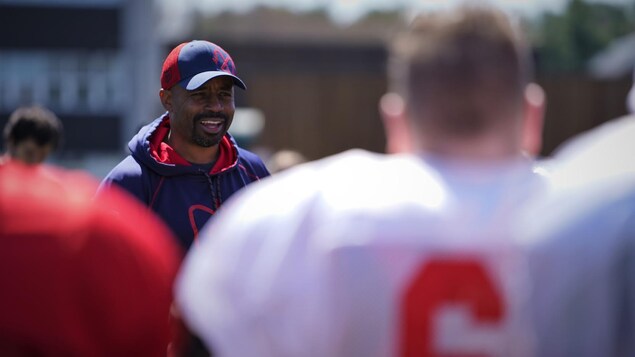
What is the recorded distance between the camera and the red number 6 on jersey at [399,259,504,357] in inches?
96.9

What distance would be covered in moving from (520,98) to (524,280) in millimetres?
382

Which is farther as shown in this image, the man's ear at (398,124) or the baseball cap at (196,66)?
the baseball cap at (196,66)

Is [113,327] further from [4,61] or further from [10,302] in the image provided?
[4,61]

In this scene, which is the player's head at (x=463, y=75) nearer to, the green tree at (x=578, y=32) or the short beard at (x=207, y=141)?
the short beard at (x=207, y=141)

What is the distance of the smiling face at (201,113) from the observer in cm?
555

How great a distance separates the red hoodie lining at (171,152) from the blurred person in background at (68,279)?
2887 mm

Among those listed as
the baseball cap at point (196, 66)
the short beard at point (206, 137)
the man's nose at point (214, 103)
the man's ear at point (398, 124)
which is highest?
the baseball cap at point (196, 66)

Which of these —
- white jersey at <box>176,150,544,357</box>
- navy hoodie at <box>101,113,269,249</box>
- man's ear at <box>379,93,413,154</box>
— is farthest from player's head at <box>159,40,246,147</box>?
white jersey at <box>176,150,544,357</box>

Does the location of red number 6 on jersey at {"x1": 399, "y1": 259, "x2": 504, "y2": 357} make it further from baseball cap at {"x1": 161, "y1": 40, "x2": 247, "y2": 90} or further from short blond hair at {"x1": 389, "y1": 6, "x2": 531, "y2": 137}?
baseball cap at {"x1": 161, "y1": 40, "x2": 247, "y2": 90}

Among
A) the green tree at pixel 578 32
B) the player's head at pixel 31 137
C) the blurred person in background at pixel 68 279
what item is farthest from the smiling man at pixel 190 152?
the green tree at pixel 578 32

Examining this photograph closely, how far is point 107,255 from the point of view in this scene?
7.89 ft

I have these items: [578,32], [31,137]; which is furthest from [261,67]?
[31,137]

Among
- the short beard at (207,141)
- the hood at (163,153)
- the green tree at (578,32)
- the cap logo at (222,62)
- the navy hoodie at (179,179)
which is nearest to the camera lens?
the navy hoodie at (179,179)

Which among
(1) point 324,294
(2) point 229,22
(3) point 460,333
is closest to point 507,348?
(3) point 460,333
